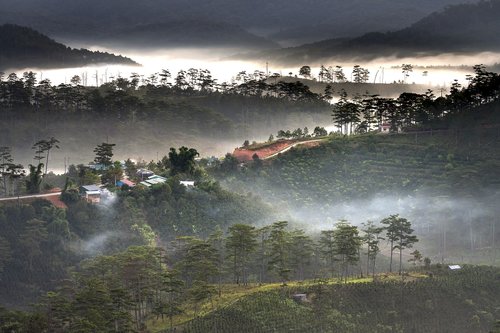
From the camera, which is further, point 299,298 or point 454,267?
point 454,267

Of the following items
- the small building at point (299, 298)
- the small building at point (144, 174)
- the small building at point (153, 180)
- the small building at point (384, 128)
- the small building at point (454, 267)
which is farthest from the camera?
the small building at point (384, 128)

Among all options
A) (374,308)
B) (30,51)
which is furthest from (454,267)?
(30,51)

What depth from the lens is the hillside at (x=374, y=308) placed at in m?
48.2

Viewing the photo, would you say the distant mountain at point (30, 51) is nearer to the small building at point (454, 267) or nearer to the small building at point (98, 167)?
the small building at point (98, 167)

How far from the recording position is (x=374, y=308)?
51281 millimetres

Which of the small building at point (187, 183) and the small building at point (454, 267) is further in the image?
the small building at point (187, 183)

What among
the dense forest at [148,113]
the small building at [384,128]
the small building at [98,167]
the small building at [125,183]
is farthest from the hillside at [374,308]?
the dense forest at [148,113]

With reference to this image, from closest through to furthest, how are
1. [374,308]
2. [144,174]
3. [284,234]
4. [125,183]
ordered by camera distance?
1. [374,308]
2. [284,234]
3. [125,183]
4. [144,174]

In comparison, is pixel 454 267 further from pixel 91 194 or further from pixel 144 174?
pixel 144 174

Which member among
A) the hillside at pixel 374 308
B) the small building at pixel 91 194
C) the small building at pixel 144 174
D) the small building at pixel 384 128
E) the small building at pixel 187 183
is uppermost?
the small building at pixel 384 128

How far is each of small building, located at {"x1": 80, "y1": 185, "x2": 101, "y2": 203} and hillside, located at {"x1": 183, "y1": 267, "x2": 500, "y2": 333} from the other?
21.0 m

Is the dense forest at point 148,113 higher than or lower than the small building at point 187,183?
higher

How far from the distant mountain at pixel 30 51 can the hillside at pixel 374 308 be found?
81703 mm

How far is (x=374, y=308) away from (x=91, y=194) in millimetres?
26296
